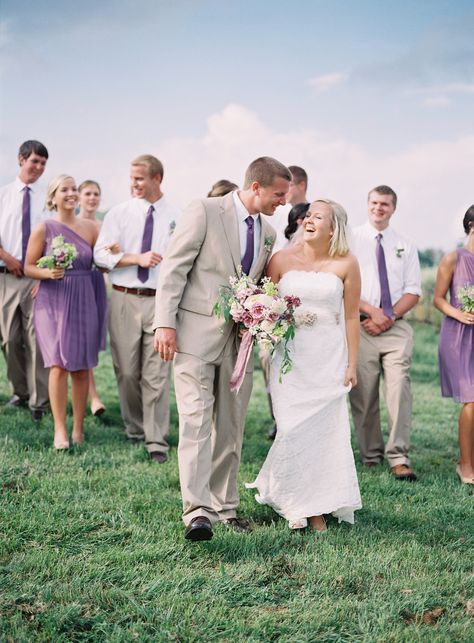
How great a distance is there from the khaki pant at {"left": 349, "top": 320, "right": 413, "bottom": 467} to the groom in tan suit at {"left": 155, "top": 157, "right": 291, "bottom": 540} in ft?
7.83

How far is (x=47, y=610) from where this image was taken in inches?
156

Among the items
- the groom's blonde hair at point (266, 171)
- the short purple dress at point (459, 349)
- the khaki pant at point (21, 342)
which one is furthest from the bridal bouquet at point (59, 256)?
the short purple dress at point (459, 349)

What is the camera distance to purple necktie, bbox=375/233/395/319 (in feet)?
24.6

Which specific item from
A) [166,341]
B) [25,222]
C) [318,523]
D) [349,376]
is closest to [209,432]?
[166,341]

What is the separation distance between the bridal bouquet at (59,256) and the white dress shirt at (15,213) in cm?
134

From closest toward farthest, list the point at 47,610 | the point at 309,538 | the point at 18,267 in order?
the point at 47,610 < the point at 309,538 < the point at 18,267

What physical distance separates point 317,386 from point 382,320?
1963 mm

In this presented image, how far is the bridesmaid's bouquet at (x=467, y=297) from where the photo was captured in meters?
7.05

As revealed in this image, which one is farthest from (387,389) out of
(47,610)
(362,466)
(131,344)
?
(47,610)

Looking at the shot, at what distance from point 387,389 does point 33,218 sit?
13.8 feet

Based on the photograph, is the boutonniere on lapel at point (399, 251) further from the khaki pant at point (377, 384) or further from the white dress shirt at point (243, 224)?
the white dress shirt at point (243, 224)

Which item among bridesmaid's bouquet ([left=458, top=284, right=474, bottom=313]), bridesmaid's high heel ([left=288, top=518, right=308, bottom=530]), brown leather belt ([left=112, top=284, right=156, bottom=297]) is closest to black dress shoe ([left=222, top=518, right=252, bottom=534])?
bridesmaid's high heel ([left=288, top=518, right=308, bottom=530])

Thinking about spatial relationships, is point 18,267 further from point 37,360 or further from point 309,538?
point 309,538

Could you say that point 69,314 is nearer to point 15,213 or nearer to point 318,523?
point 15,213
